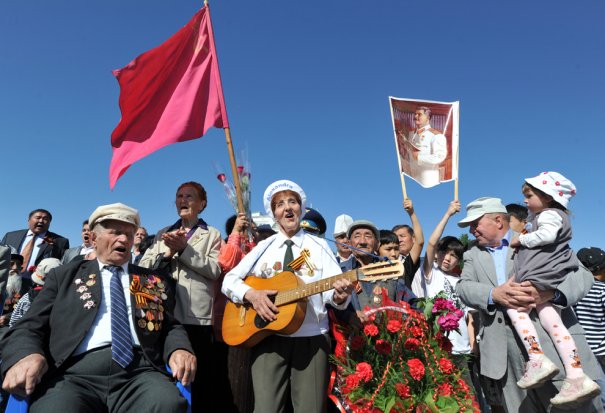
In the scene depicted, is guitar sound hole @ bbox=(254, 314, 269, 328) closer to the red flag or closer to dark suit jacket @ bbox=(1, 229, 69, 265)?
the red flag

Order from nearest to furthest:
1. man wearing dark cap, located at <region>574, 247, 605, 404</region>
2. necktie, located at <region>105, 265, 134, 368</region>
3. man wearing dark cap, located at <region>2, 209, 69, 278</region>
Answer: necktie, located at <region>105, 265, 134, 368</region>, man wearing dark cap, located at <region>574, 247, 605, 404</region>, man wearing dark cap, located at <region>2, 209, 69, 278</region>

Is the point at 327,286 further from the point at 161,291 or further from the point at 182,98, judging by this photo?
the point at 182,98

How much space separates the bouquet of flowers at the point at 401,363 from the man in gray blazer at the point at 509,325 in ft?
1.37

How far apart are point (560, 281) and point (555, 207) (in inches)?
28.6

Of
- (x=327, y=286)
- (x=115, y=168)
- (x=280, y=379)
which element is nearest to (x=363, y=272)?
(x=327, y=286)

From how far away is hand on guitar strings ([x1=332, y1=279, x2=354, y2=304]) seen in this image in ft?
9.92

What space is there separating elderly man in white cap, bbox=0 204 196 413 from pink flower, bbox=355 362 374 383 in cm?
123

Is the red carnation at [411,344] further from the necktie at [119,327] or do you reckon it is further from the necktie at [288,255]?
the necktie at [119,327]

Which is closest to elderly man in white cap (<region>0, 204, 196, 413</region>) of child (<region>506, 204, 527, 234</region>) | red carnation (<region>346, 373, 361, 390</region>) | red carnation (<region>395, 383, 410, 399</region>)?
red carnation (<region>346, 373, 361, 390</region>)

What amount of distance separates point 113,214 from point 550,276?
3583 millimetres

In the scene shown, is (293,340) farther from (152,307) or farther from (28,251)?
(28,251)

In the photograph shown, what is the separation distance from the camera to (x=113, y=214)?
10.9 feet

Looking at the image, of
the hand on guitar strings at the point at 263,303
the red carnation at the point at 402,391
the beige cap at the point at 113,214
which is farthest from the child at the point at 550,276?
the beige cap at the point at 113,214

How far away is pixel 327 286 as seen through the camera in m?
3.08
